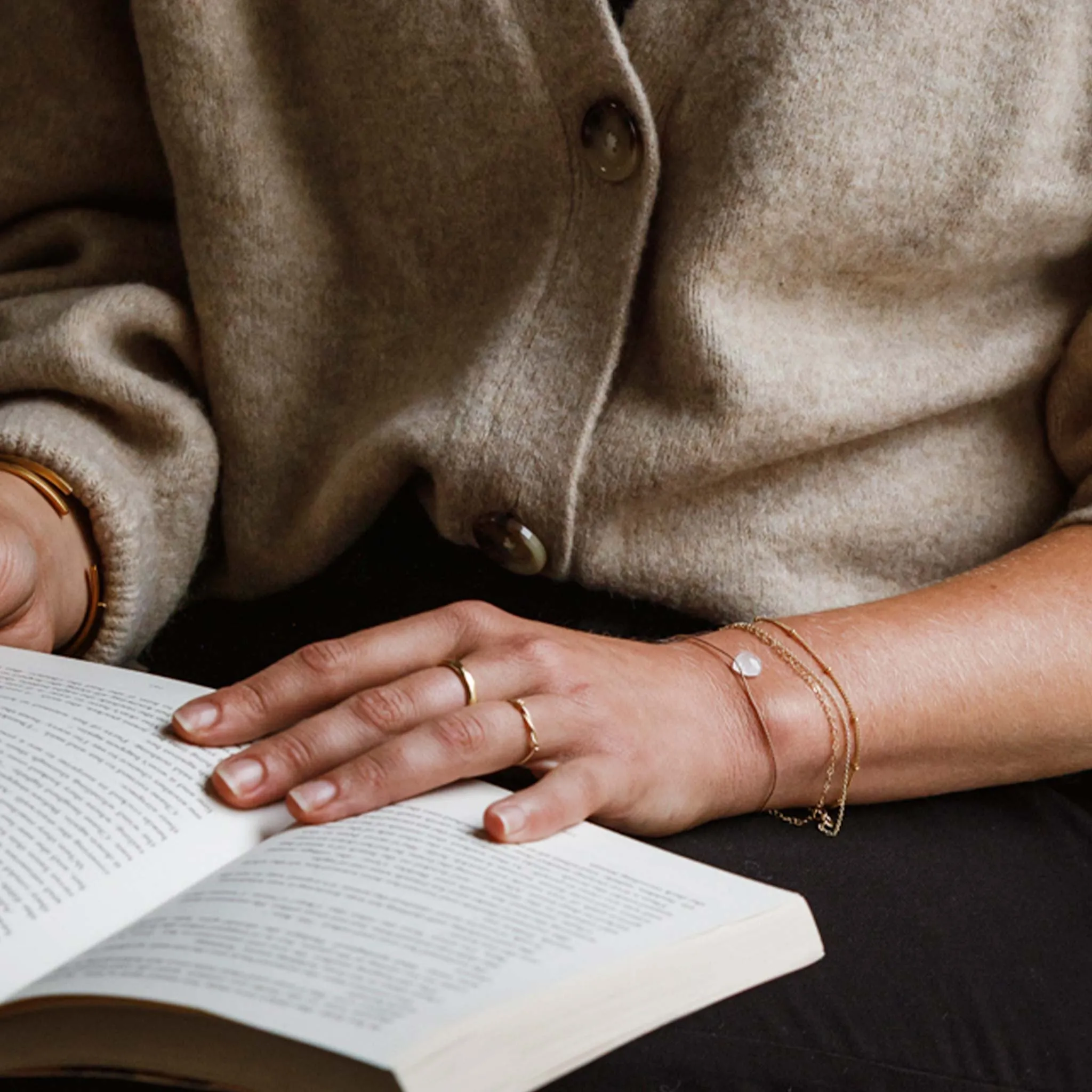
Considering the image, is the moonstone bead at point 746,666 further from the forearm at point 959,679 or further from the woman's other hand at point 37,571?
the woman's other hand at point 37,571

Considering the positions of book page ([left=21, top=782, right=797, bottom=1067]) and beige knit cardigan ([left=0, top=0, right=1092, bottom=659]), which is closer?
book page ([left=21, top=782, right=797, bottom=1067])

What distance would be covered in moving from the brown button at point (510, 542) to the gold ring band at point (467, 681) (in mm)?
167

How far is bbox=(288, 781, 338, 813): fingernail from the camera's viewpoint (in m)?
0.54

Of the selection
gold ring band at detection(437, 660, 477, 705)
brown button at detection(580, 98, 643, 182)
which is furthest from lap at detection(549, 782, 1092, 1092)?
brown button at detection(580, 98, 643, 182)

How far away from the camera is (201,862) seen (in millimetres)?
524

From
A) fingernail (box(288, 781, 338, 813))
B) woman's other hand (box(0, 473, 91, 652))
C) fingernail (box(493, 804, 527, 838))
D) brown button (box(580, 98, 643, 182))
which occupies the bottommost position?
woman's other hand (box(0, 473, 91, 652))

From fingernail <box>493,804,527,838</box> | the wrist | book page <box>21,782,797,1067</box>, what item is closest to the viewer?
book page <box>21,782,797,1067</box>

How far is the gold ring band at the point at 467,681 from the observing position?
1.97 feet

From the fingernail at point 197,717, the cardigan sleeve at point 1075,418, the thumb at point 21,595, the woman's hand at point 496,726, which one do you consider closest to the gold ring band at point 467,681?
the woman's hand at point 496,726

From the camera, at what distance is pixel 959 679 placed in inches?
27.3

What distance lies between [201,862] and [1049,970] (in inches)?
15.9

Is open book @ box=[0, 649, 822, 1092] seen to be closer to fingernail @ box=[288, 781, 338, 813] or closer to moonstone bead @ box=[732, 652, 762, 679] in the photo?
fingernail @ box=[288, 781, 338, 813]

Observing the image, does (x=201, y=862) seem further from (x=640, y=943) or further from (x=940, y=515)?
(x=940, y=515)

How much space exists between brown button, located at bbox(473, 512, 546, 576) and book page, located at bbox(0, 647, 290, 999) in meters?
0.21
